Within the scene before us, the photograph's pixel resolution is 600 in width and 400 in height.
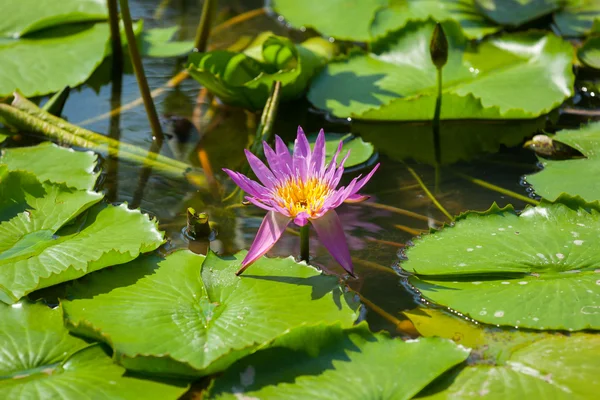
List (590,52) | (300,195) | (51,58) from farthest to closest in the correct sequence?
(590,52)
(51,58)
(300,195)

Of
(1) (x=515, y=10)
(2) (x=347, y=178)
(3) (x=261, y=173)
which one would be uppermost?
(3) (x=261, y=173)

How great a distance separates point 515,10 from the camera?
347 cm

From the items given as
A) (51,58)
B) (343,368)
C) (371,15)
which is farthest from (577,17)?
(343,368)

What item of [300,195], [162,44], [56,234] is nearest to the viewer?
[300,195]

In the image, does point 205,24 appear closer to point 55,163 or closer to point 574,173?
point 55,163

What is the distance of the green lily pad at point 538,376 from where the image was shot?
4.57 ft

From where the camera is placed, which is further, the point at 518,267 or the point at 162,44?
the point at 162,44

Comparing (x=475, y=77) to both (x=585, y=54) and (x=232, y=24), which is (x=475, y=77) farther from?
(x=232, y=24)

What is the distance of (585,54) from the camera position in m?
3.10

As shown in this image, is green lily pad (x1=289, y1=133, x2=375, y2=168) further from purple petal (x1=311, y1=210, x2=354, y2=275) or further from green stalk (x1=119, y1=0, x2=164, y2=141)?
purple petal (x1=311, y1=210, x2=354, y2=275)

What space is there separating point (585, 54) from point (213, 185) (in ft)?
6.00

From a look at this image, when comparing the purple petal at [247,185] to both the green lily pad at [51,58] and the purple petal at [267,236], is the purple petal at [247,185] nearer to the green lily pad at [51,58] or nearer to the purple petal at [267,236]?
the purple petal at [267,236]

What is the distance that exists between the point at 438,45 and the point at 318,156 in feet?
3.15

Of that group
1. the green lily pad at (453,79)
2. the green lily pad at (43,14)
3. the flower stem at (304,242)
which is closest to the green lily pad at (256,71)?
the green lily pad at (453,79)
